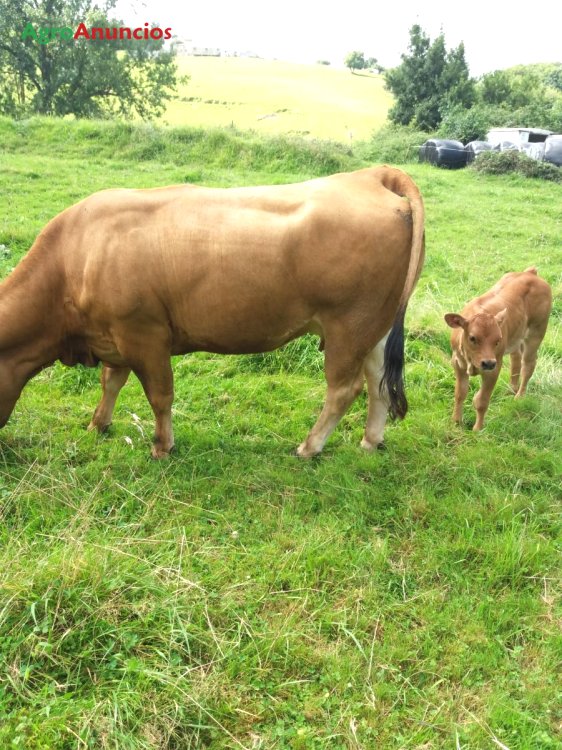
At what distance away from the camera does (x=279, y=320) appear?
14.6 ft

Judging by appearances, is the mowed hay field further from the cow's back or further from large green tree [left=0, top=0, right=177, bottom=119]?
the cow's back

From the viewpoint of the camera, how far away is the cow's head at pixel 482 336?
511cm

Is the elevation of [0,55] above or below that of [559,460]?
above

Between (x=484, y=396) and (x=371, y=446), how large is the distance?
3.80 ft

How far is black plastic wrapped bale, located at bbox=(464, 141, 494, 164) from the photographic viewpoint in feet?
73.7

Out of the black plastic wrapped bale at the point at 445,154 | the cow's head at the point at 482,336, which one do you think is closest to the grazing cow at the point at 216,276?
the cow's head at the point at 482,336

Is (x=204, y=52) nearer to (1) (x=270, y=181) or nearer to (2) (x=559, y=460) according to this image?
(1) (x=270, y=181)

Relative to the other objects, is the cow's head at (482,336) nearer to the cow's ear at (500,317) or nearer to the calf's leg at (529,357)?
the cow's ear at (500,317)

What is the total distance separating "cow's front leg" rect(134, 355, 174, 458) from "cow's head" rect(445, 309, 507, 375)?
7.79 ft

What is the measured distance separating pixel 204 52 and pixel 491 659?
71.9 m

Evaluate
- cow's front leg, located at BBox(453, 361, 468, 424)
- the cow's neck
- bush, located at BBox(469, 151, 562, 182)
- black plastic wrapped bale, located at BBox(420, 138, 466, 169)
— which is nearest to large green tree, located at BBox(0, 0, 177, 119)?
black plastic wrapped bale, located at BBox(420, 138, 466, 169)

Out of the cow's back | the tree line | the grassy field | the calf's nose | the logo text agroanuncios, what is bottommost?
the grassy field

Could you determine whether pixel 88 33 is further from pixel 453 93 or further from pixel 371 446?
pixel 371 446

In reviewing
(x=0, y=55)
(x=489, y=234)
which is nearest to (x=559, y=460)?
(x=489, y=234)
